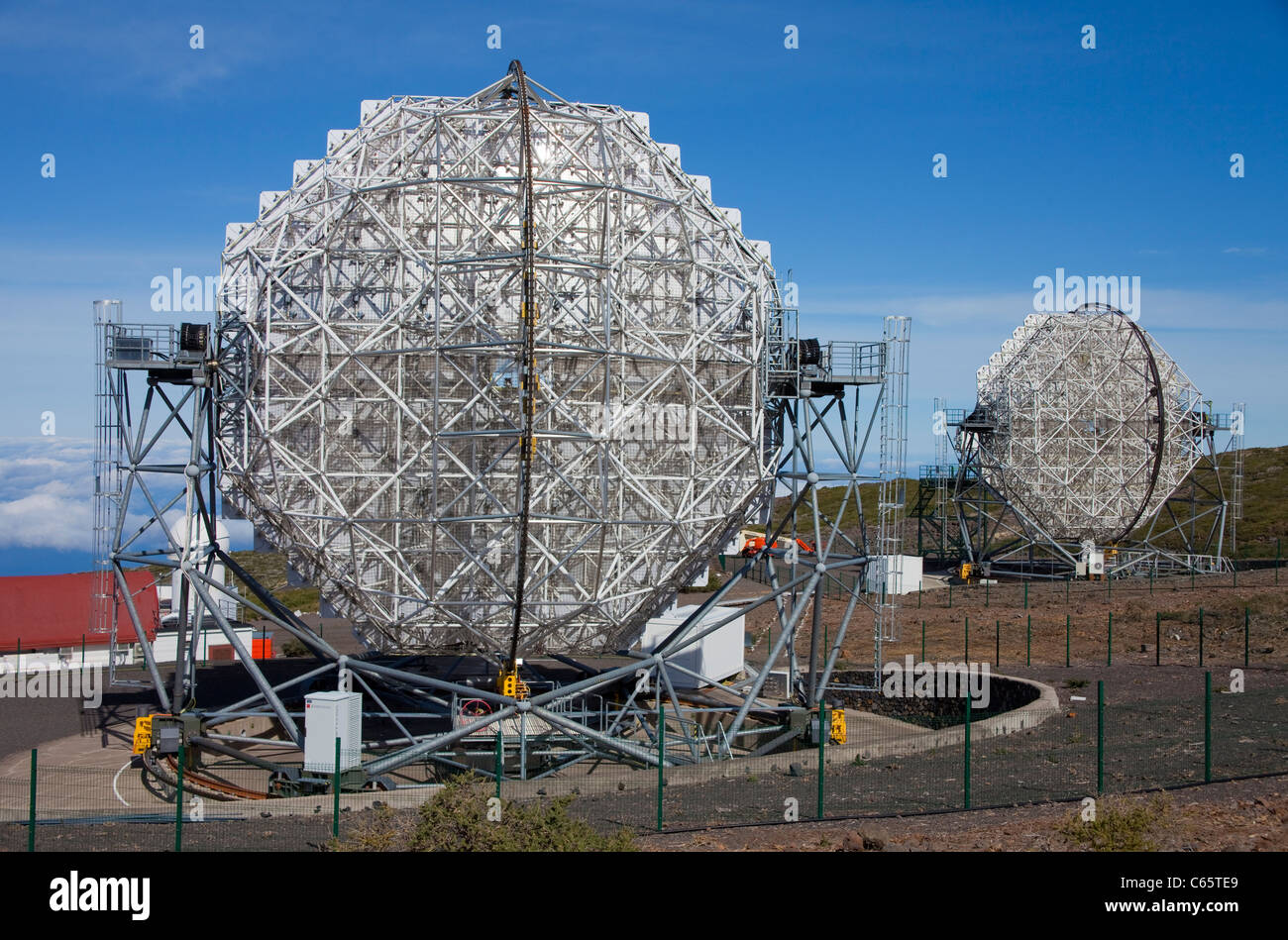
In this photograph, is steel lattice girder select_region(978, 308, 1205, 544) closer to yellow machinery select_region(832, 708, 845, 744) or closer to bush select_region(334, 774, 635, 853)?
yellow machinery select_region(832, 708, 845, 744)

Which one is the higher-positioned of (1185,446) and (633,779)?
(1185,446)

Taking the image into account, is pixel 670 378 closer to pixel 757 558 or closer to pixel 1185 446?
pixel 757 558

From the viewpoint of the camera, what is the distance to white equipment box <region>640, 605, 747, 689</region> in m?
29.8

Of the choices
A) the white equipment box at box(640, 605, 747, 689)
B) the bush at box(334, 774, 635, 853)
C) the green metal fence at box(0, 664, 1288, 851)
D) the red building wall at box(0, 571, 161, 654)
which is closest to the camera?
the bush at box(334, 774, 635, 853)

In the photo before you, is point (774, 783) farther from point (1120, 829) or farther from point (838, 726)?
point (1120, 829)

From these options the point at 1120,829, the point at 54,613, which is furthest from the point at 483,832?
the point at 54,613

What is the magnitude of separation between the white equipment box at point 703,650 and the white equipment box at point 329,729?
962 centimetres

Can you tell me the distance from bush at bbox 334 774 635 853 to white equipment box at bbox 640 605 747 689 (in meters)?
16.1

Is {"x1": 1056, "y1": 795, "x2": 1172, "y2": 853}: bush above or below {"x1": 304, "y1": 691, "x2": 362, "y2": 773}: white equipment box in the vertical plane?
above

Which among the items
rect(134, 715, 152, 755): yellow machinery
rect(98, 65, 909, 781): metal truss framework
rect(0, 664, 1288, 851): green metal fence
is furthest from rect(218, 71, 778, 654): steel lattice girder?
rect(134, 715, 152, 755): yellow machinery
